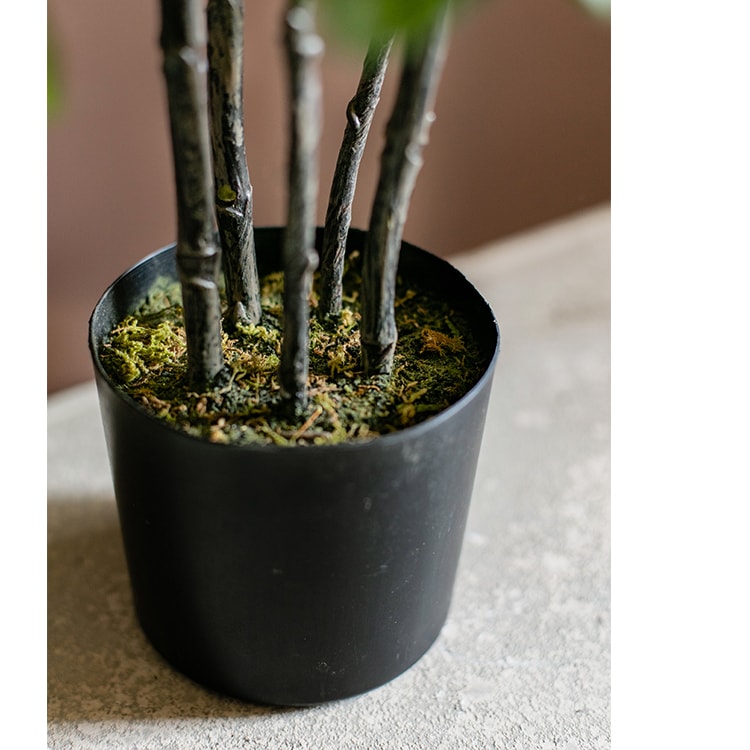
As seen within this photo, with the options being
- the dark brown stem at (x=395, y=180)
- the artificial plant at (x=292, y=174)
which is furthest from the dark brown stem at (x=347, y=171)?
the dark brown stem at (x=395, y=180)

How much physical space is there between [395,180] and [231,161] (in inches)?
8.1

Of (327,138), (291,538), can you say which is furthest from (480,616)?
(327,138)

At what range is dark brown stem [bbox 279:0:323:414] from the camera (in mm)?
657

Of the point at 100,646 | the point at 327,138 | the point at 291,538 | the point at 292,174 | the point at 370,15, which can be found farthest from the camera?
the point at 327,138

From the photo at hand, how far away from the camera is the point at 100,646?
41.8 inches

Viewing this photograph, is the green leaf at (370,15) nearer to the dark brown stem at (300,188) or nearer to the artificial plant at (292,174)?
the artificial plant at (292,174)

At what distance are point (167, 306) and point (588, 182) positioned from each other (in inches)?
40.5

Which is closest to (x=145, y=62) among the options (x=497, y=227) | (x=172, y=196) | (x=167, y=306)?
(x=172, y=196)

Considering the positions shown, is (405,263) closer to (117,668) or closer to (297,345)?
(297,345)

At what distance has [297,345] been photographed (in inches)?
31.1

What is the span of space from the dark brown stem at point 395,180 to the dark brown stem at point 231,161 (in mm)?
156

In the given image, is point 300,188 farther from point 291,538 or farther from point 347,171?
point 291,538

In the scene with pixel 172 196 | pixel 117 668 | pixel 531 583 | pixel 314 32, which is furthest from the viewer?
pixel 172 196

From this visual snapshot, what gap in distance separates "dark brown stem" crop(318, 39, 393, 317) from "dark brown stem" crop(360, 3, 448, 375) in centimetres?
11
